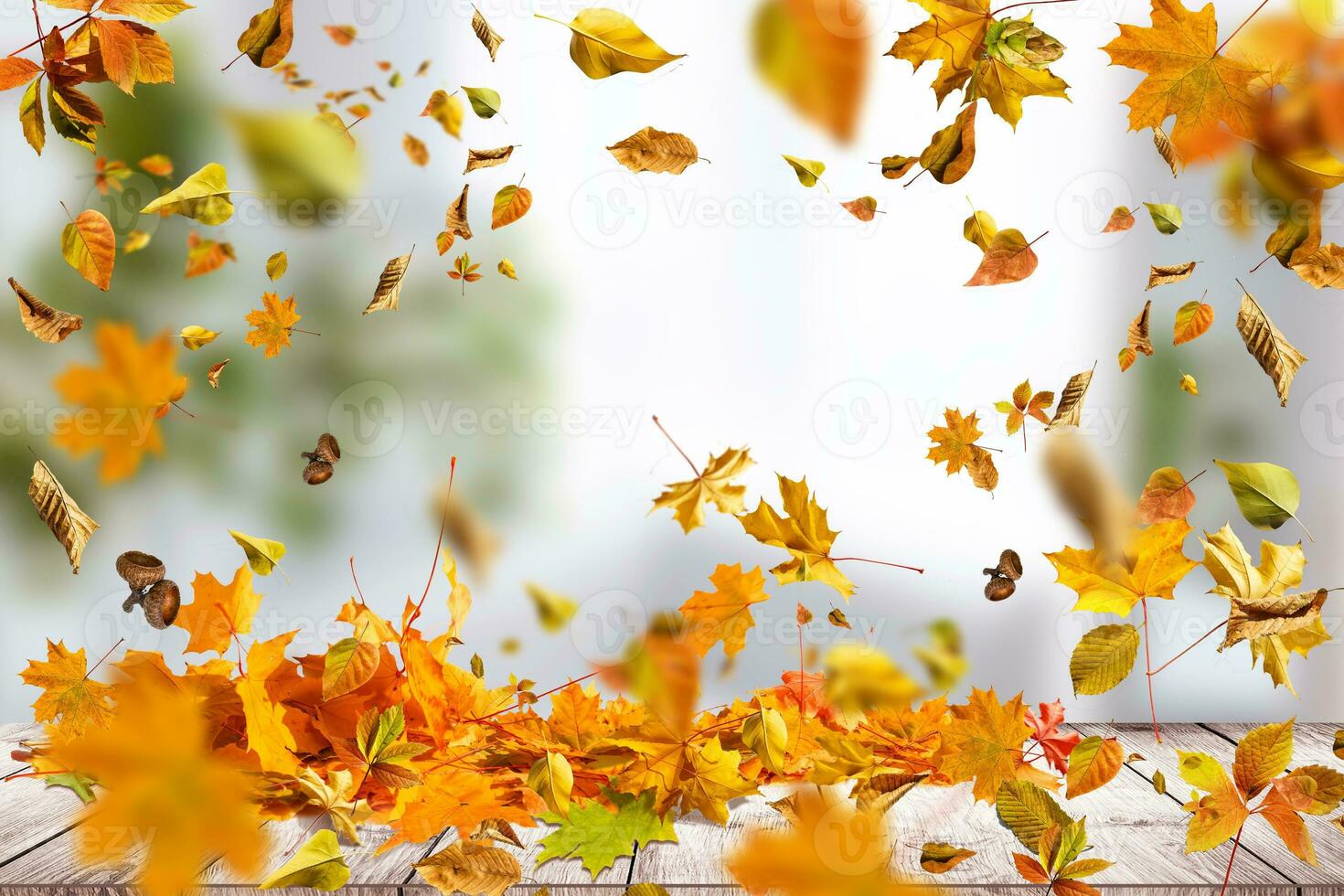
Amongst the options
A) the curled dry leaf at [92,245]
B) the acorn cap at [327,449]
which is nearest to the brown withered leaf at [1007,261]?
the acorn cap at [327,449]

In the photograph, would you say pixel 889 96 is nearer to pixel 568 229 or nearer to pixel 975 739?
pixel 568 229

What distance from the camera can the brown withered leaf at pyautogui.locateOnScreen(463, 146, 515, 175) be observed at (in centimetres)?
73

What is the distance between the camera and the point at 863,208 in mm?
741

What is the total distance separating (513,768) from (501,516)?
7.8 inches

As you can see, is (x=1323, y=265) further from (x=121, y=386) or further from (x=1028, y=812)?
(x=121, y=386)

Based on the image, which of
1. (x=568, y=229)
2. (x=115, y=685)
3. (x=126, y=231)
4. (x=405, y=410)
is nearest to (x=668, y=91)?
(x=568, y=229)

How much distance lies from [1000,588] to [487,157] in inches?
A: 20.0

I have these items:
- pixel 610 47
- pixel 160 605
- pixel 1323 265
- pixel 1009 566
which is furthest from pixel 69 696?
pixel 1323 265

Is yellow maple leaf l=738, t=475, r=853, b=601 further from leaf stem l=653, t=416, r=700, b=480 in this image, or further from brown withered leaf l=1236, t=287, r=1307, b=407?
brown withered leaf l=1236, t=287, r=1307, b=407

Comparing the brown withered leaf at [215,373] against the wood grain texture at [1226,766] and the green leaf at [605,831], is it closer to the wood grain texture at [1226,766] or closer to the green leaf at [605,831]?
the green leaf at [605,831]

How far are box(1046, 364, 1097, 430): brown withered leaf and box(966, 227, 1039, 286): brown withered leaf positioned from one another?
87mm

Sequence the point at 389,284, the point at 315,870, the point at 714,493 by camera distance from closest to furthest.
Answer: the point at 315,870 → the point at 714,493 → the point at 389,284

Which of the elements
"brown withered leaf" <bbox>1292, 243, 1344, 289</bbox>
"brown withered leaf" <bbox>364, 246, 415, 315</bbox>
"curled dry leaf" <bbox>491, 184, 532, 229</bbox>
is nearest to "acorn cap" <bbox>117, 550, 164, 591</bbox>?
"brown withered leaf" <bbox>364, 246, 415, 315</bbox>

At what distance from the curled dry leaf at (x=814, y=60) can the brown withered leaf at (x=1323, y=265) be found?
32 centimetres
